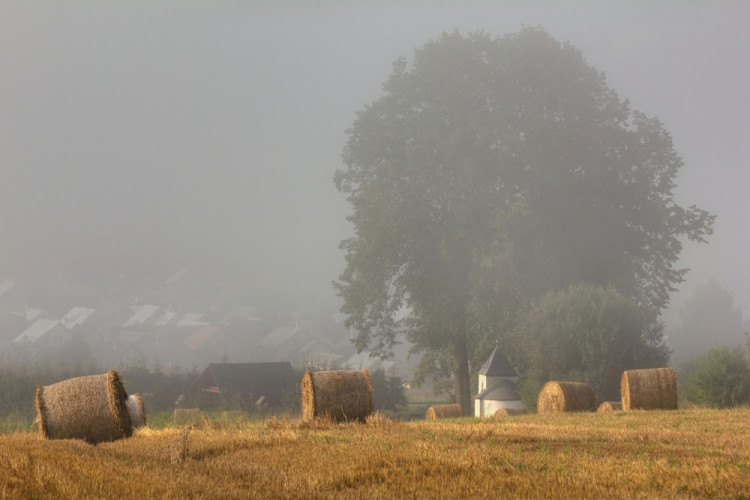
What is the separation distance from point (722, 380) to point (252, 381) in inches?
1341

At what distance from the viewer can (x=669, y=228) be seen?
5059cm

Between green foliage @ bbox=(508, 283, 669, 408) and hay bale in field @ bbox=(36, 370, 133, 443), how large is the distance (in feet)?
86.1

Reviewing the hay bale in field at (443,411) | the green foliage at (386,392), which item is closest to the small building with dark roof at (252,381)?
the green foliage at (386,392)

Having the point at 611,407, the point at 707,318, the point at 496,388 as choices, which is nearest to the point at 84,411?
the point at 611,407

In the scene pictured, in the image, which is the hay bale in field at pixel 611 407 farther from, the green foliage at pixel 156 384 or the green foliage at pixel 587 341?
the green foliage at pixel 156 384

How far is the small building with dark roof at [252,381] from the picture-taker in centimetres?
5569

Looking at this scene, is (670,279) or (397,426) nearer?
(397,426)

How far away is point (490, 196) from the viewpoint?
48656 millimetres

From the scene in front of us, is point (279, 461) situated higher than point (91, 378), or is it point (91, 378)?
point (91, 378)

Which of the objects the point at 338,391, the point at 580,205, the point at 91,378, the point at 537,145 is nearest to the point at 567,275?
the point at 580,205

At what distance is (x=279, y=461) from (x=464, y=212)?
3762 cm

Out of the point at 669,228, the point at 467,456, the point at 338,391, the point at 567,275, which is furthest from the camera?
the point at 669,228

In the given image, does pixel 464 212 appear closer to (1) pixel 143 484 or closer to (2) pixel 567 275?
(2) pixel 567 275

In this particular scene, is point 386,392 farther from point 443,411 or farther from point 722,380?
point 722,380
